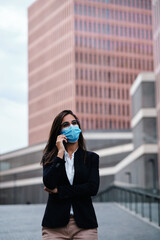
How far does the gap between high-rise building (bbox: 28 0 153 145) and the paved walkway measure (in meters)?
89.5

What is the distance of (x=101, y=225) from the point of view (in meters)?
13.2

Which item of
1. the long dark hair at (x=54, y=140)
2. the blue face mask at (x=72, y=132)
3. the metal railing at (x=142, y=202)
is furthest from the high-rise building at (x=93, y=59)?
the blue face mask at (x=72, y=132)

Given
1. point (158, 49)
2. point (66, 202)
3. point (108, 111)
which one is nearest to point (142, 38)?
point (108, 111)

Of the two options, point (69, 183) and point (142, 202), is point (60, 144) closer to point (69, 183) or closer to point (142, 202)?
point (69, 183)

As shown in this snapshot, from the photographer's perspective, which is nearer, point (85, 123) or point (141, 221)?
point (141, 221)

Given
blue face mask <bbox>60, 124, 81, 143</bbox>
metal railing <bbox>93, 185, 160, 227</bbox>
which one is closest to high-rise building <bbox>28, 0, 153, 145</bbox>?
metal railing <bbox>93, 185, 160, 227</bbox>

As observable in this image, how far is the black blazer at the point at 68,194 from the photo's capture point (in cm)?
410

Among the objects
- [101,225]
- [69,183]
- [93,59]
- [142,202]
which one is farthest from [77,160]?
[93,59]

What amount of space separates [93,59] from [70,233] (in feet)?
354

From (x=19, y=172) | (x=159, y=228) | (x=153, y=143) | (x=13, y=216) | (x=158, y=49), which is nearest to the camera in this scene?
(x=159, y=228)

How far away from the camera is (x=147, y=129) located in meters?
52.7

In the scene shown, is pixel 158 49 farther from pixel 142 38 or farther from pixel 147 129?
pixel 142 38

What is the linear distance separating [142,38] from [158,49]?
60.3 meters

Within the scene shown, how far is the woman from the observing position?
4.09m
